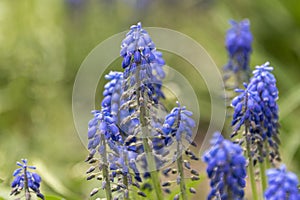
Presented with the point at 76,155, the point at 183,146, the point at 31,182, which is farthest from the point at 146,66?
the point at 76,155

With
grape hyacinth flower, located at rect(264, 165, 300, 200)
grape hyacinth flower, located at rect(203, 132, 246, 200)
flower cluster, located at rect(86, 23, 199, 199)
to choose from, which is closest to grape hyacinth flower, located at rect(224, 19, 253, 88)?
flower cluster, located at rect(86, 23, 199, 199)

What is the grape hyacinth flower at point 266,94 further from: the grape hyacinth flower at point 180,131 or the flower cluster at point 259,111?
the grape hyacinth flower at point 180,131

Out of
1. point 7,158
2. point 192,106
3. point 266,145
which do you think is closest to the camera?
point 266,145

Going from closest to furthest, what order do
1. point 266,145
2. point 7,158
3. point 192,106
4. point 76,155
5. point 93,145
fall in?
point 93,145, point 266,145, point 192,106, point 7,158, point 76,155

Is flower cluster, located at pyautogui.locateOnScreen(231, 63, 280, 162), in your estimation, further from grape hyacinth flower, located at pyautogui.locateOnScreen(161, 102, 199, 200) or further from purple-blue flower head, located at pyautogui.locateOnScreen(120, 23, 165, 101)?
purple-blue flower head, located at pyautogui.locateOnScreen(120, 23, 165, 101)

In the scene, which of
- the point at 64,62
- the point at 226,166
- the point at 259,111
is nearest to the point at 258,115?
the point at 259,111

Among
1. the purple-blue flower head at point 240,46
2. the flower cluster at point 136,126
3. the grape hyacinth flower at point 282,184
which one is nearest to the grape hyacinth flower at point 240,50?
the purple-blue flower head at point 240,46

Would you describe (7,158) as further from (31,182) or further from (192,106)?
(31,182)
